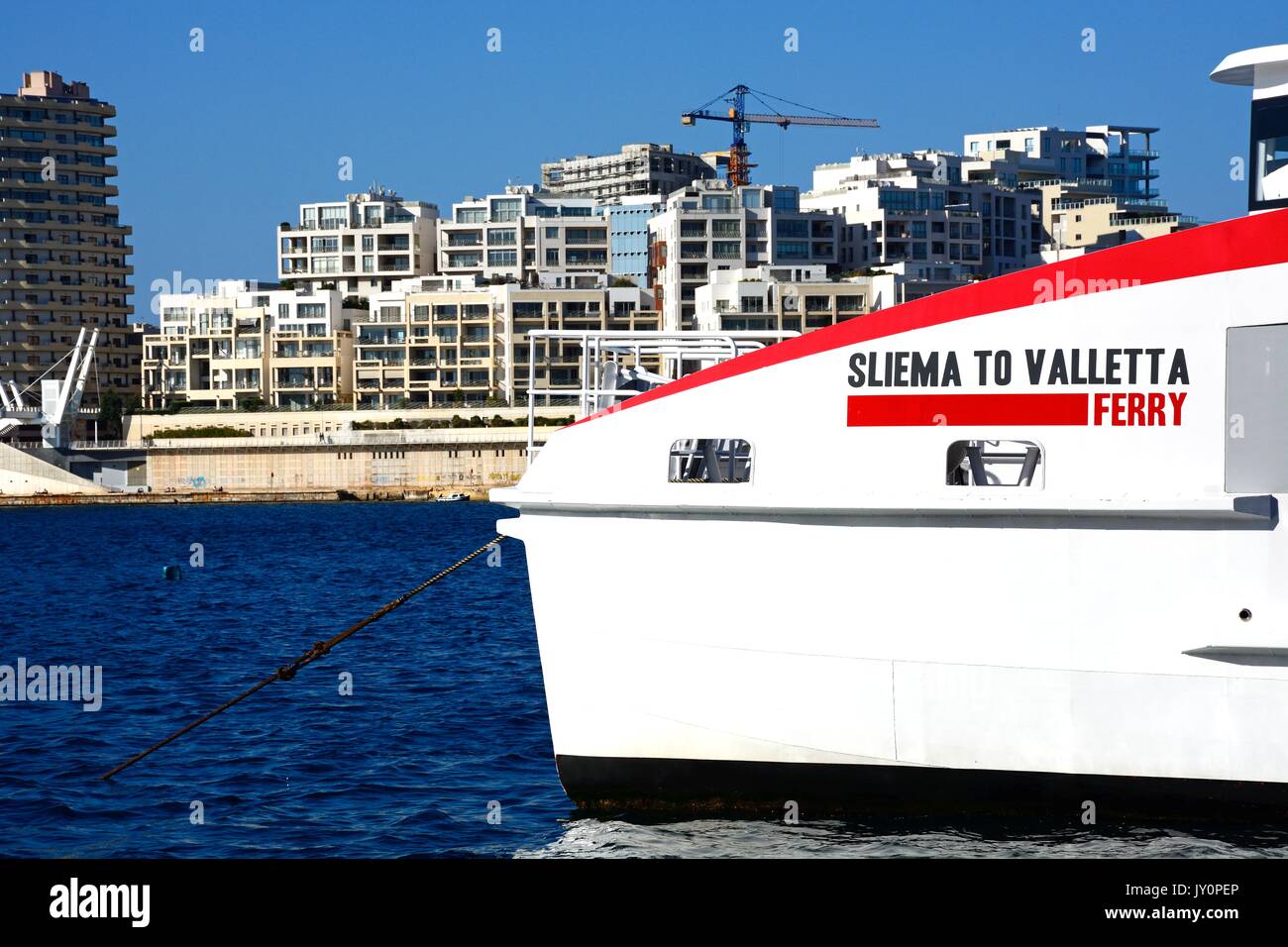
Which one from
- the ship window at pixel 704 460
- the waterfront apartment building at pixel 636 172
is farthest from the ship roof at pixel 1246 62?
the waterfront apartment building at pixel 636 172

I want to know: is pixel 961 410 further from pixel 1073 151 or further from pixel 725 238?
pixel 1073 151

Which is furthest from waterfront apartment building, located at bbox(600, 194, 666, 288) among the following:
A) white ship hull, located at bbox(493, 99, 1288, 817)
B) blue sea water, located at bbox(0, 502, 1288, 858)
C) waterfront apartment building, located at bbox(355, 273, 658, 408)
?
white ship hull, located at bbox(493, 99, 1288, 817)

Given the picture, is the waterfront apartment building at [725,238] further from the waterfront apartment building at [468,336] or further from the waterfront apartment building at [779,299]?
the waterfront apartment building at [779,299]

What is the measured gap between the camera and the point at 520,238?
5231 inches

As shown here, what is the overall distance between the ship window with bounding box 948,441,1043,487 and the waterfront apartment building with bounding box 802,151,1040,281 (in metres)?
102

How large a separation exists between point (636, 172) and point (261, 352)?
56.7 meters

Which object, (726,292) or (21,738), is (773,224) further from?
(21,738)

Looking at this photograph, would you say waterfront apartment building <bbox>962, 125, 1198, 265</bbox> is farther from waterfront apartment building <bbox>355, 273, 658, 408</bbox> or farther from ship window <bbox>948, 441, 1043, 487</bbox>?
ship window <bbox>948, 441, 1043, 487</bbox>

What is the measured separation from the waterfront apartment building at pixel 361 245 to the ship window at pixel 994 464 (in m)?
129

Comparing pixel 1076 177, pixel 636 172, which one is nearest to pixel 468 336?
pixel 636 172

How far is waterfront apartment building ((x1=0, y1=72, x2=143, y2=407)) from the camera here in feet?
436

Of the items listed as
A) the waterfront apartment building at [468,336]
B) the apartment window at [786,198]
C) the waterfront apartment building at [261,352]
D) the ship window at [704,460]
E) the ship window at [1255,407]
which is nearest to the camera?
the ship window at [1255,407]

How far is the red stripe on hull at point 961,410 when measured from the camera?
10.9 metres
